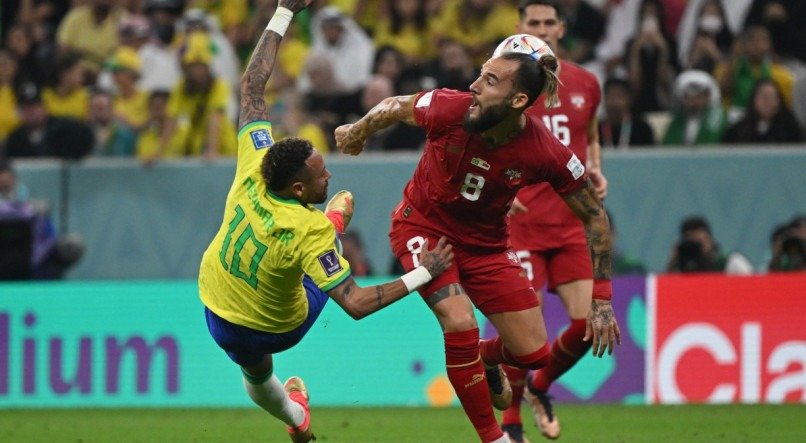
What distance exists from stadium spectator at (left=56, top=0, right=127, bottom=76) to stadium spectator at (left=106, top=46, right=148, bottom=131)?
1257 millimetres

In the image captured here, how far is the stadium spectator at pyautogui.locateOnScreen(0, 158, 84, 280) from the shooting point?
49.8ft

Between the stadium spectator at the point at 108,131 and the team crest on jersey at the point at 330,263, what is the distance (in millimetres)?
8585

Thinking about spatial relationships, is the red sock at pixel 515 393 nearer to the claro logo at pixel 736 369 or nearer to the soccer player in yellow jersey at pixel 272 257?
the soccer player in yellow jersey at pixel 272 257

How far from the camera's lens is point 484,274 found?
944 cm

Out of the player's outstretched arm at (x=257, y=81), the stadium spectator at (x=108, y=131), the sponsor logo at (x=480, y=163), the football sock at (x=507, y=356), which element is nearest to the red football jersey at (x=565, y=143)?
the football sock at (x=507, y=356)

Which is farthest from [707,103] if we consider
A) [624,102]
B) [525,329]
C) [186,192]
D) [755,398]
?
[525,329]

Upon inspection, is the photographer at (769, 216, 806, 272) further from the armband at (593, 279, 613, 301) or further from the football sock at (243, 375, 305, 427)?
the football sock at (243, 375, 305, 427)

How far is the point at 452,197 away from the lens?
923 centimetres

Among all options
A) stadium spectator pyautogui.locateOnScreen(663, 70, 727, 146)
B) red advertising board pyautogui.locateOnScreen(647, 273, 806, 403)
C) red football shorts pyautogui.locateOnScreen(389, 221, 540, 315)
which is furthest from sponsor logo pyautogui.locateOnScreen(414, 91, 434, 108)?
stadium spectator pyautogui.locateOnScreen(663, 70, 727, 146)

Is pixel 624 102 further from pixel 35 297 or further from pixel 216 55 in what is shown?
pixel 35 297

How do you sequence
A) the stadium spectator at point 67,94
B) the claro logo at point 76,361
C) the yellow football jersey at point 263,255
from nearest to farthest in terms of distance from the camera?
the yellow football jersey at point 263,255 → the claro logo at point 76,361 → the stadium spectator at point 67,94

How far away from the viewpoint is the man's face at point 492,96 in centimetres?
876

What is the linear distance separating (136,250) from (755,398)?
6702mm

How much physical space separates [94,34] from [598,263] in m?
10.7
